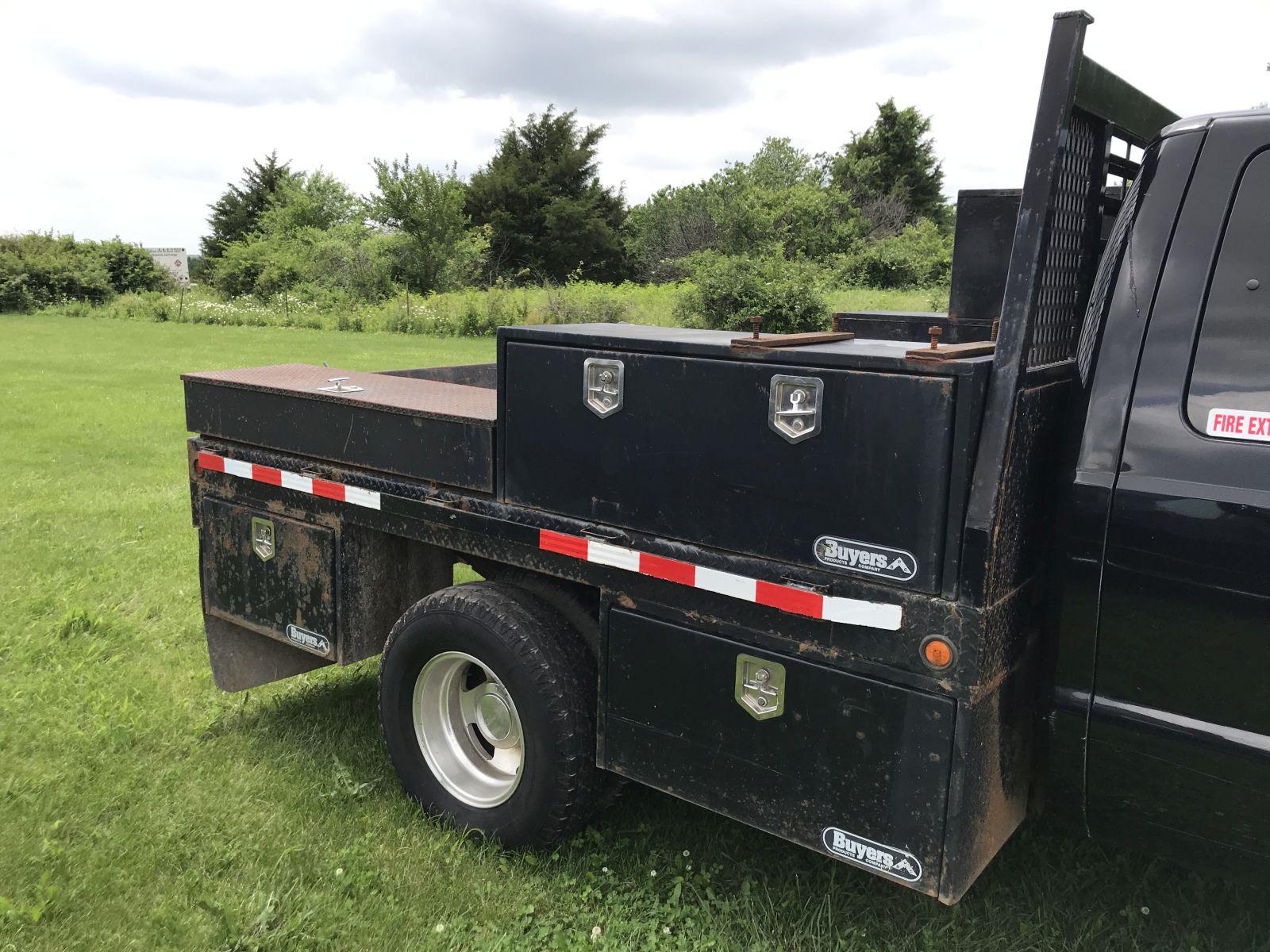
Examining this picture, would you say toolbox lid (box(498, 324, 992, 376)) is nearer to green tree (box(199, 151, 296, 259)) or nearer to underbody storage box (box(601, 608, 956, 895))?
Result: underbody storage box (box(601, 608, 956, 895))

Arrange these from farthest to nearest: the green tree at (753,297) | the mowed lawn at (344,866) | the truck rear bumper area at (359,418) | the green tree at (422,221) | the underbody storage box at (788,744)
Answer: the green tree at (422,221), the green tree at (753,297), the truck rear bumper area at (359,418), the mowed lawn at (344,866), the underbody storage box at (788,744)

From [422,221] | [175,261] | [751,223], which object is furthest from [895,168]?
[175,261]

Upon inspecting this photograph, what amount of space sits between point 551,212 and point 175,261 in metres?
19.9

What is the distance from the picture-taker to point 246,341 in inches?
981

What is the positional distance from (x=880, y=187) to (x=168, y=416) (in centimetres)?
4636

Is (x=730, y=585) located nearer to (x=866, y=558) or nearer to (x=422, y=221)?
(x=866, y=558)

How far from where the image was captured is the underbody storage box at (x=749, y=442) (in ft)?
7.11

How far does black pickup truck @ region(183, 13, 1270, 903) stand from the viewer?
2.08 meters

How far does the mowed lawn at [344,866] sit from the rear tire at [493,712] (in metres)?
0.14

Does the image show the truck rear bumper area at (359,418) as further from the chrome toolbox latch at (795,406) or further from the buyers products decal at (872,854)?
the buyers products decal at (872,854)

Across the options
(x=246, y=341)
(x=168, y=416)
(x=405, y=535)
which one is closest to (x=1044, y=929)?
(x=405, y=535)

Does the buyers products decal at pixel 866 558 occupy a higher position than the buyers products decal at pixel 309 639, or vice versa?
the buyers products decal at pixel 866 558

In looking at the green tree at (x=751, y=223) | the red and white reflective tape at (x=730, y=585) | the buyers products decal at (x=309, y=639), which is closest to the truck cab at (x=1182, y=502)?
the red and white reflective tape at (x=730, y=585)

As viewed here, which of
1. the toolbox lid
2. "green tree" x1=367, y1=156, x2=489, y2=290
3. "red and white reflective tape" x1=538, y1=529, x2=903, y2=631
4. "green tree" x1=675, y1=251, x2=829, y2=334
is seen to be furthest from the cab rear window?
"green tree" x1=367, y1=156, x2=489, y2=290
